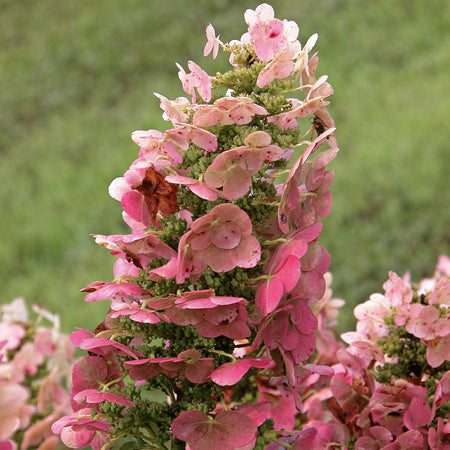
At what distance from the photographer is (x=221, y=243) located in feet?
2.49

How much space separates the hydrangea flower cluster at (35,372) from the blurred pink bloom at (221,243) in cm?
53

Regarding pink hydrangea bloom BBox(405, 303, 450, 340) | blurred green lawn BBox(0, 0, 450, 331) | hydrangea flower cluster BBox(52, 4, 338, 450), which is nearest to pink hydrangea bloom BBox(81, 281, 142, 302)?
hydrangea flower cluster BBox(52, 4, 338, 450)

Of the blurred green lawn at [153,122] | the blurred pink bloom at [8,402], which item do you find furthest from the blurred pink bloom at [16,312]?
the blurred green lawn at [153,122]

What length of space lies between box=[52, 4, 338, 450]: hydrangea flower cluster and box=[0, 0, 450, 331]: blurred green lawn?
6.42ft

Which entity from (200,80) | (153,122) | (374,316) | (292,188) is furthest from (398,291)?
(153,122)

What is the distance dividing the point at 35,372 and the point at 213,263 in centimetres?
74

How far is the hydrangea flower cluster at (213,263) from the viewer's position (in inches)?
29.7

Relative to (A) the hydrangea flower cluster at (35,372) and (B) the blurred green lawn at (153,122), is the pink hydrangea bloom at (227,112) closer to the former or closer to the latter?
(A) the hydrangea flower cluster at (35,372)

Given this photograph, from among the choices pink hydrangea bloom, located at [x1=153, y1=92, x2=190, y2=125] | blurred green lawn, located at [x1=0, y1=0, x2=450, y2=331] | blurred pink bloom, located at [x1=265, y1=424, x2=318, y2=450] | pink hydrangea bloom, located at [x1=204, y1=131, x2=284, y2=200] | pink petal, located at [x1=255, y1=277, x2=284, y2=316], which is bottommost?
blurred pink bloom, located at [x1=265, y1=424, x2=318, y2=450]

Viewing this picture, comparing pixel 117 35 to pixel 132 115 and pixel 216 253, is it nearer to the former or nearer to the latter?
pixel 132 115

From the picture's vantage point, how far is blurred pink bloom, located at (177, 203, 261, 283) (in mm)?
753

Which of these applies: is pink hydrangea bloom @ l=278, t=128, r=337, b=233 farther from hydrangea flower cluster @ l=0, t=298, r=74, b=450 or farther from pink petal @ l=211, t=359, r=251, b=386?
hydrangea flower cluster @ l=0, t=298, r=74, b=450

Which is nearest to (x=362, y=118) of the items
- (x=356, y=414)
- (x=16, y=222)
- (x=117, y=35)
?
(x=16, y=222)

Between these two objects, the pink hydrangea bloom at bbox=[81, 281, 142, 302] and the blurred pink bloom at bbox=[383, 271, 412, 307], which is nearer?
the pink hydrangea bloom at bbox=[81, 281, 142, 302]
